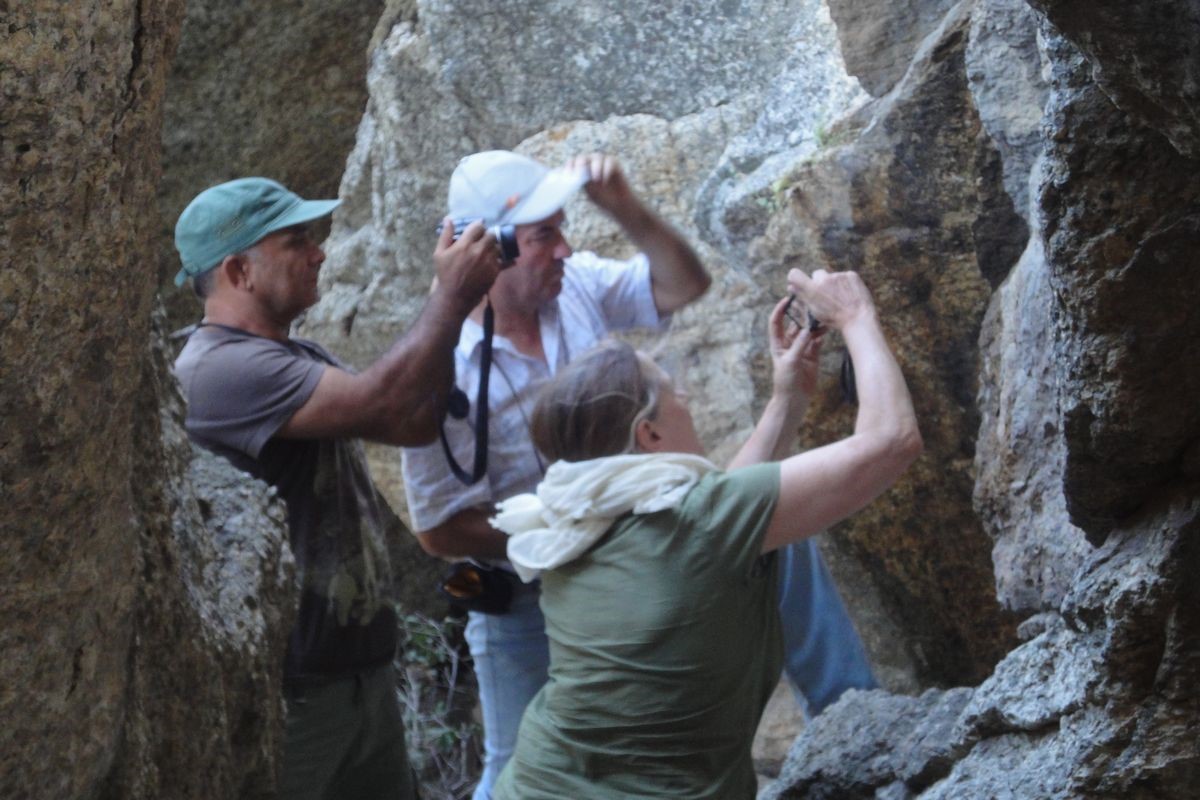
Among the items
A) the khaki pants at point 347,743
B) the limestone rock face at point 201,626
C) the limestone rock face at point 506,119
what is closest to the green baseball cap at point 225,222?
the limestone rock face at point 201,626

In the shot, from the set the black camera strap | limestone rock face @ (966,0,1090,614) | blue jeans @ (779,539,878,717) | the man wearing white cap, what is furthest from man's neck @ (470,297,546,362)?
limestone rock face @ (966,0,1090,614)

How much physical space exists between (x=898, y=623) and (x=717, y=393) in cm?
152

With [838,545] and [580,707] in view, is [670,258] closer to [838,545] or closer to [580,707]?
[838,545]

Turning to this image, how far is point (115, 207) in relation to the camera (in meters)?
1.40

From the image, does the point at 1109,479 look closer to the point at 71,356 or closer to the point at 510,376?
the point at 71,356

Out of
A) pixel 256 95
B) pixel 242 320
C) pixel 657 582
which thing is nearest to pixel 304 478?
pixel 242 320

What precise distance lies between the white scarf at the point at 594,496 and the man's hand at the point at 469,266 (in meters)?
0.60

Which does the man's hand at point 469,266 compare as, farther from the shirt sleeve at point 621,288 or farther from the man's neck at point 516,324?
the shirt sleeve at point 621,288

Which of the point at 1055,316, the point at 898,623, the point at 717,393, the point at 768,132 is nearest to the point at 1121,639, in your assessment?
the point at 1055,316

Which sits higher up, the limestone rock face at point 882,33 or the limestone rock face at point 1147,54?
the limestone rock face at point 882,33

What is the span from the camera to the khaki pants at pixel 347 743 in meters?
2.67

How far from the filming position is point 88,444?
1.43m

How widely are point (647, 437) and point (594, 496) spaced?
0.59 feet

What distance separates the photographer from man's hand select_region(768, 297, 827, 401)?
2.80 m
